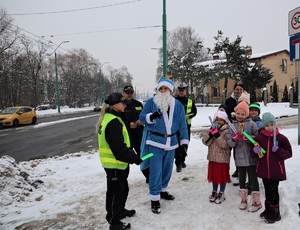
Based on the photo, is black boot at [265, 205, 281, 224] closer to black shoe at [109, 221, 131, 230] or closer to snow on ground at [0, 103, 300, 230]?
snow on ground at [0, 103, 300, 230]

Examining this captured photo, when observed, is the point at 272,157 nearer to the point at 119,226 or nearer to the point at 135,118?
the point at 119,226

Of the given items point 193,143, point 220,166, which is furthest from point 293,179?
point 193,143

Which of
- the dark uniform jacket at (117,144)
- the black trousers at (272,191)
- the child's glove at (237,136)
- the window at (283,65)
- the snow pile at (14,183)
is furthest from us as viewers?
the window at (283,65)

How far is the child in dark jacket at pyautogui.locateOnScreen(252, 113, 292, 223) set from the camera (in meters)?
3.56

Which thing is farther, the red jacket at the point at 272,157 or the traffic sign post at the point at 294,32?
the traffic sign post at the point at 294,32

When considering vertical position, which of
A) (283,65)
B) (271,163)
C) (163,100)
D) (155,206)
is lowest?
(155,206)

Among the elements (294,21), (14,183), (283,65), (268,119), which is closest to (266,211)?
(268,119)

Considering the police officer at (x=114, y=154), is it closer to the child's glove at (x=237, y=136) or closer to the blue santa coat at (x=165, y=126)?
the blue santa coat at (x=165, y=126)

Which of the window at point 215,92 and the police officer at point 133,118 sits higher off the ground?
the window at point 215,92

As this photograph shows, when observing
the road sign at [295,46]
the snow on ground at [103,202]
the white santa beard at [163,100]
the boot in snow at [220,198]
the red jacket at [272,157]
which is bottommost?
the snow on ground at [103,202]

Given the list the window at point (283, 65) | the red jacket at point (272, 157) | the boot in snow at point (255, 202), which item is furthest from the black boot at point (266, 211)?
the window at point (283, 65)

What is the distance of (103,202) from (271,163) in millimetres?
2625

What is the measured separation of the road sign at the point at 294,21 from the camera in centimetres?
638

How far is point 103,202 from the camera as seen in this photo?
15.3 feet
